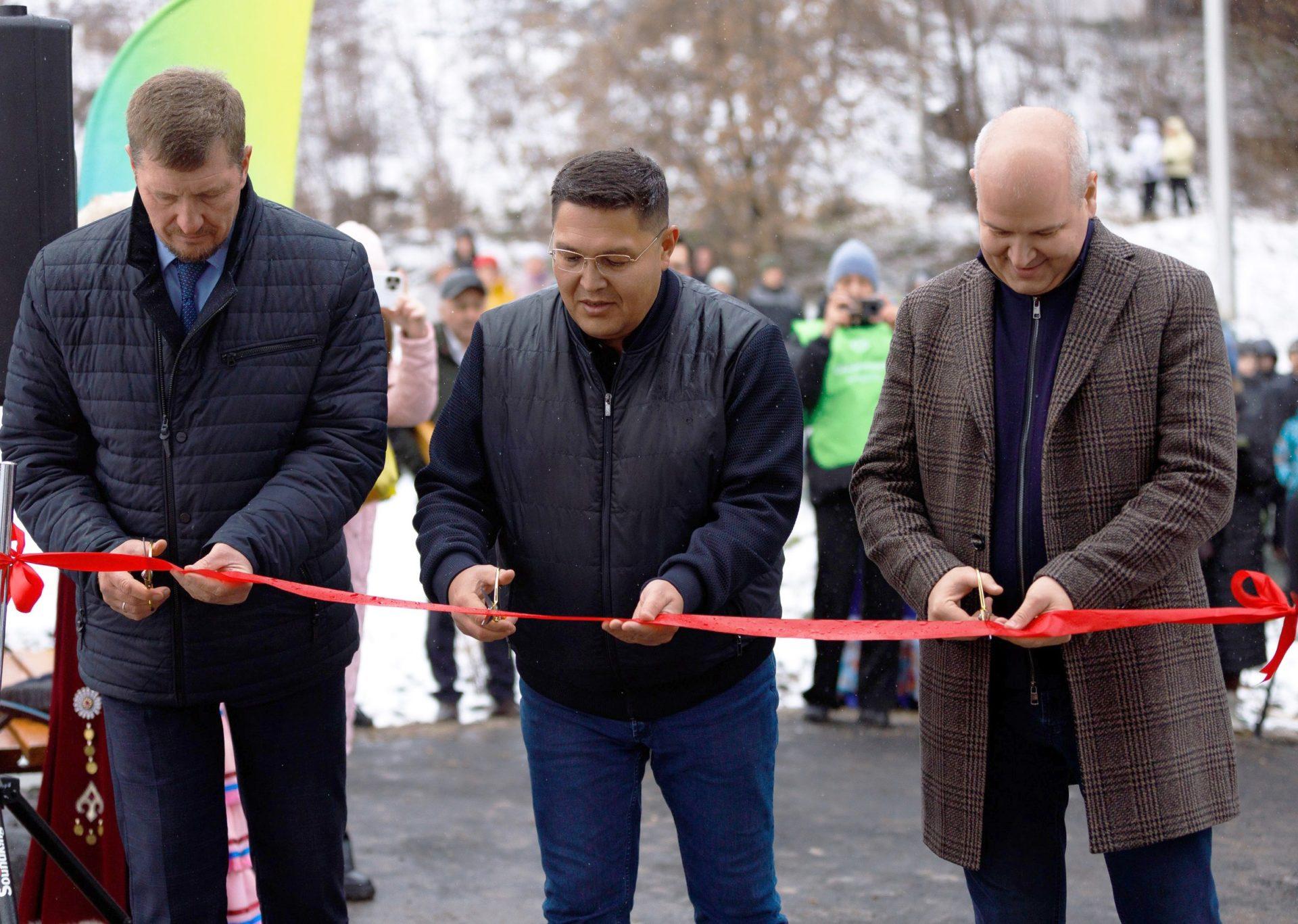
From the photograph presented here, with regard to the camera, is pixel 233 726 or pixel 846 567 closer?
pixel 233 726

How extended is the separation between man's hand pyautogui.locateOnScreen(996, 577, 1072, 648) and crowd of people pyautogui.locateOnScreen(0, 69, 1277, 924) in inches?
0.5

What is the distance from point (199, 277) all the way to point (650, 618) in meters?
1.36

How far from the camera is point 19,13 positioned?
417cm

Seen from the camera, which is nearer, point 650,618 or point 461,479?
point 650,618

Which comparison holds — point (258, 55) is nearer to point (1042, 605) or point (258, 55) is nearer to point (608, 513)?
point (608, 513)

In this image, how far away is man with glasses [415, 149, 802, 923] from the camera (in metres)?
3.22

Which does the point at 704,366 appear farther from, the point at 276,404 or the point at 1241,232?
the point at 1241,232

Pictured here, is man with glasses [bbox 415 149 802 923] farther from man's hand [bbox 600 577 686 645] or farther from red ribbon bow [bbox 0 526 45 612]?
red ribbon bow [bbox 0 526 45 612]

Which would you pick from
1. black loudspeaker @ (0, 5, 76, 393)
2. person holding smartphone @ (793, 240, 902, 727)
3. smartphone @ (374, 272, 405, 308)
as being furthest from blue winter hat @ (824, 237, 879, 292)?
black loudspeaker @ (0, 5, 76, 393)

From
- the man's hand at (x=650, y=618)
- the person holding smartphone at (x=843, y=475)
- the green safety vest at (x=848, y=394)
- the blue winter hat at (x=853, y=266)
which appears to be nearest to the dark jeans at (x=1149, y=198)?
the blue winter hat at (x=853, y=266)

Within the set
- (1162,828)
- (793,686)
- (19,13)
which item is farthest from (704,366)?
(793,686)

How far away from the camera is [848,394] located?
24.6 feet

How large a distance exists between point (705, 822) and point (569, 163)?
151 cm

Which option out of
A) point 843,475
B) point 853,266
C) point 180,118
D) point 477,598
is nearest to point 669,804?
point 477,598
